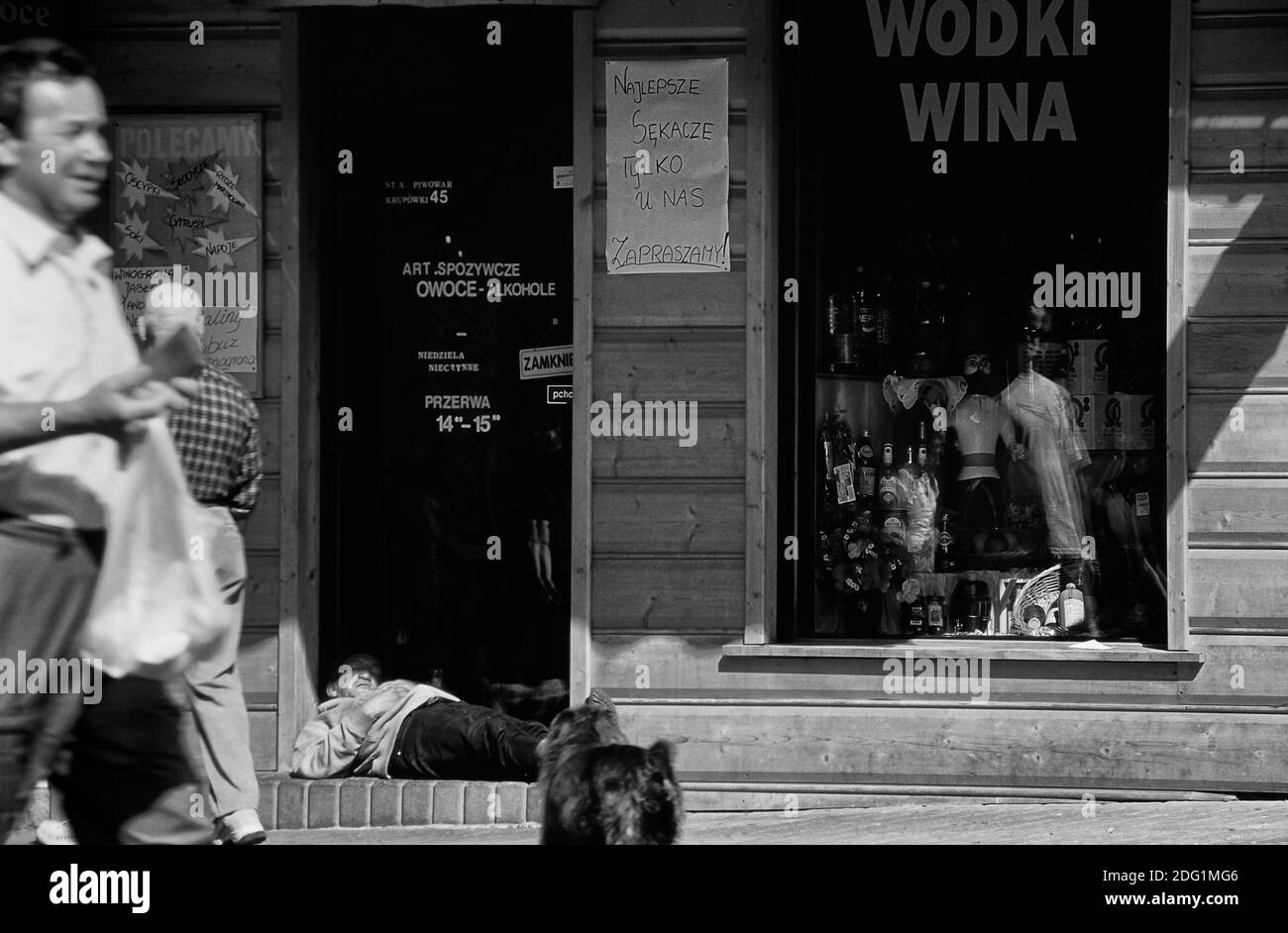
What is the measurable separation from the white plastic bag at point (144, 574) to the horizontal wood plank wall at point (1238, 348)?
187 inches

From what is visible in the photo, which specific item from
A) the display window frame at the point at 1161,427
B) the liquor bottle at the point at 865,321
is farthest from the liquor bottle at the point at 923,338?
the display window frame at the point at 1161,427

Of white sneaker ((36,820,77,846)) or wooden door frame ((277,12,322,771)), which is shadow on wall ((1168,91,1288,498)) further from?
white sneaker ((36,820,77,846))

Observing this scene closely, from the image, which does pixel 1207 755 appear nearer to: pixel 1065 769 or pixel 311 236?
pixel 1065 769

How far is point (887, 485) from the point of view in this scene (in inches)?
275

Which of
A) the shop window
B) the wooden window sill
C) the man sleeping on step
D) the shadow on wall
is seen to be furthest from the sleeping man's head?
the shadow on wall

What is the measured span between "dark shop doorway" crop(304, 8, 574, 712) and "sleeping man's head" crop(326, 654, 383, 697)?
0.44 feet

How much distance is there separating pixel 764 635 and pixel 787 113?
7.85 ft

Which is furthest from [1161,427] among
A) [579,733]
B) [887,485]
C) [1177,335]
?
[579,733]

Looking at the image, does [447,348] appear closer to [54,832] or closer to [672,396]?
[672,396]

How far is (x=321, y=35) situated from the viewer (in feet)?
22.9

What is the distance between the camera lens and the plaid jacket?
17.2ft
